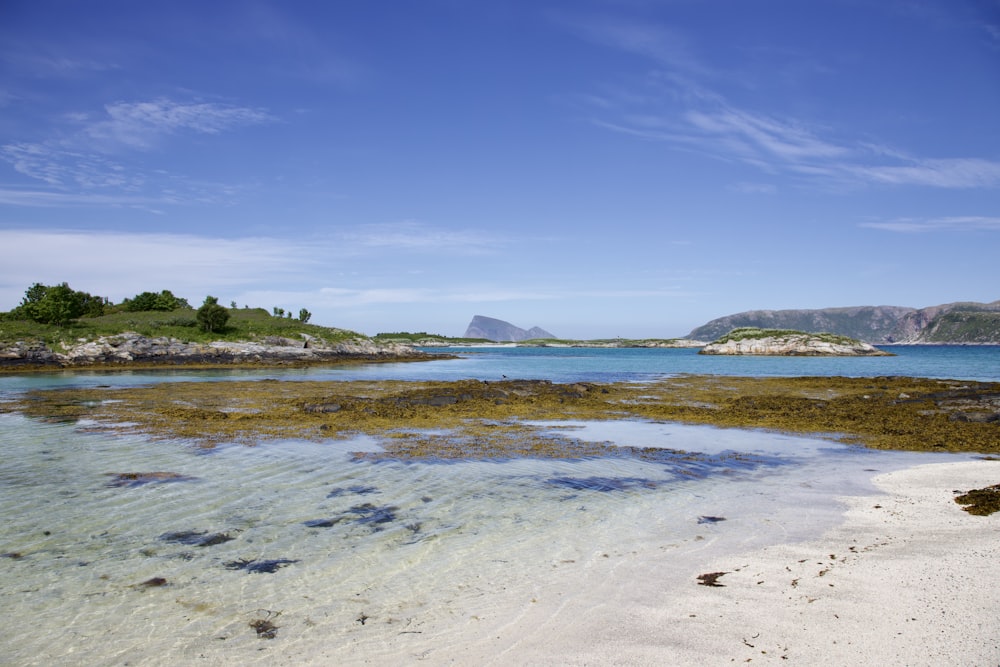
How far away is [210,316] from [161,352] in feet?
34.0

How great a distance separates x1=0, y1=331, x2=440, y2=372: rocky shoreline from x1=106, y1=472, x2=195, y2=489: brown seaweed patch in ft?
177

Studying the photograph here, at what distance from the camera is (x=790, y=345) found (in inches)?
4267

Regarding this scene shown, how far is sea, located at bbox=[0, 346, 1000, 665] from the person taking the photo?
5480 millimetres

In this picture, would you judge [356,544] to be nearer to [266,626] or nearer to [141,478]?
[266,626]

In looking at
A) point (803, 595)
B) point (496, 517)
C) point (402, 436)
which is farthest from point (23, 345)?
point (803, 595)

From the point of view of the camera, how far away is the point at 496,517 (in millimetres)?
9570

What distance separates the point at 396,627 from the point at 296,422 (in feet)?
54.3

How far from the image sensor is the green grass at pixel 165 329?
60162 millimetres

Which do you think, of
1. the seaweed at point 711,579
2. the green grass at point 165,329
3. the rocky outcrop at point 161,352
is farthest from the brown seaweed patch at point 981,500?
the green grass at point 165,329

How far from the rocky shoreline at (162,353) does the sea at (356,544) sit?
5216cm

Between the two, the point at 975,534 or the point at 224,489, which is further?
the point at 224,489

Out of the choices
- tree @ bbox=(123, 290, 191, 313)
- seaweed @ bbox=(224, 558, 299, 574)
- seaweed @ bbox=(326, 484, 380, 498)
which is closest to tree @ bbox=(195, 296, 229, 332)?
tree @ bbox=(123, 290, 191, 313)

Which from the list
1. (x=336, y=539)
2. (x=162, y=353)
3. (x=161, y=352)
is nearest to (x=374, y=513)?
(x=336, y=539)

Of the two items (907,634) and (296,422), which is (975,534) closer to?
(907,634)
